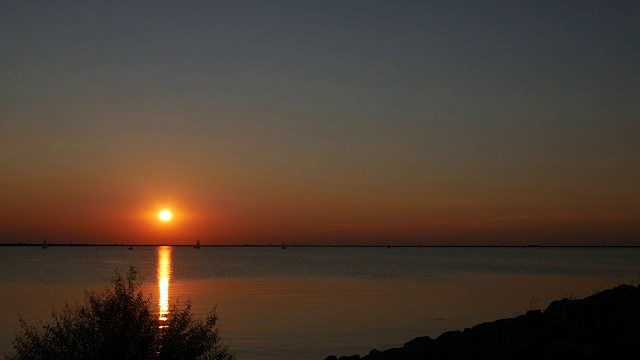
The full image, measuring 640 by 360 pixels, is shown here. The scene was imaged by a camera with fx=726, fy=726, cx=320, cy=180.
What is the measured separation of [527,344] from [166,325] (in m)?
10.0

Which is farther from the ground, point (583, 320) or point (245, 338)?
point (583, 320)

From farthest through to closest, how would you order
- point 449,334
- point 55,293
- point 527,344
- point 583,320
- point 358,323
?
1. point 55,293
2. point 358,323
3. point 449,334
4. point 583,320
5. point 527,344

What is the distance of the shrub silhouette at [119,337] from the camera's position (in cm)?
1859

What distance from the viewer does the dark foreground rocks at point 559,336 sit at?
15133mm

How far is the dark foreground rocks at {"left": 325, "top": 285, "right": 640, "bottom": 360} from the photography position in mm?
15133

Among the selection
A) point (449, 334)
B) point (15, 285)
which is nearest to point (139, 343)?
point (449, 334)

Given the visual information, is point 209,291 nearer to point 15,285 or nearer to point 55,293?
point 55,293

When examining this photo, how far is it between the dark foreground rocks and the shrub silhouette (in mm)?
5654

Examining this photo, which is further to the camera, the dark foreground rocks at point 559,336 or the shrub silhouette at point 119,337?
the shrub silhouette at point 119,337

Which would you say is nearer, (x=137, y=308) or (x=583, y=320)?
(x=583, y=320)

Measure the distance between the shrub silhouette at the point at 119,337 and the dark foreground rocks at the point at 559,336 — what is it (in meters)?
5.65

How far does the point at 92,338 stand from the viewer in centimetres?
1881

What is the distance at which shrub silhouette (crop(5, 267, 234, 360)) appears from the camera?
18594 mm

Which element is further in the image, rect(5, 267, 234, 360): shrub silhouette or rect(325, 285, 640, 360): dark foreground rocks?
rect(5, 267, 234, 360): shrub silhouette
